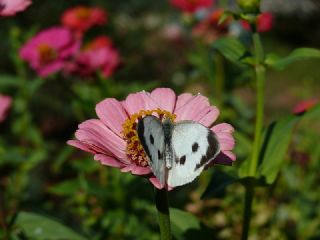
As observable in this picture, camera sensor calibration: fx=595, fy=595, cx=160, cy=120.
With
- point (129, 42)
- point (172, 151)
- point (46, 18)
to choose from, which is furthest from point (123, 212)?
point (129, 42)

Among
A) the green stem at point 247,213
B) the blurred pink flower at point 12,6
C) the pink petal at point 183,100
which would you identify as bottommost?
the green stem at point 247,213

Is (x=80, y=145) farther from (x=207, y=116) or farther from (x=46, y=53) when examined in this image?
(x=46, y=53)

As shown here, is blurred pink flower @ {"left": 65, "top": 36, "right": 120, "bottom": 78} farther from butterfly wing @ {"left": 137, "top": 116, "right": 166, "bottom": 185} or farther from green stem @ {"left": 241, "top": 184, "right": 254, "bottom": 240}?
butterfly wing @ {"left": 137, "top": 116, "right": 166, "bottom": 185}

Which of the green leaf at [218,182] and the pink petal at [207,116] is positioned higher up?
Result: the pink petal at [207,116]

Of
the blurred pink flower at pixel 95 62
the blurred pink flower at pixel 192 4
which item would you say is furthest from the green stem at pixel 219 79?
the blurred pink flower at pixel 95 62

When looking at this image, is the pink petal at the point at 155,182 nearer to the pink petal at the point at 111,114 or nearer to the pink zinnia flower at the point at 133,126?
the pink zinnia flower at the point at 133,126

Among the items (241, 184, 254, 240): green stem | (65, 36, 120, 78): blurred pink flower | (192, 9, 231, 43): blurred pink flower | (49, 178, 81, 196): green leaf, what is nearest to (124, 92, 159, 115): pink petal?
(241, 184, 254, 240): green stem

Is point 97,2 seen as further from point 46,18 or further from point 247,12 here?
point 247,12
